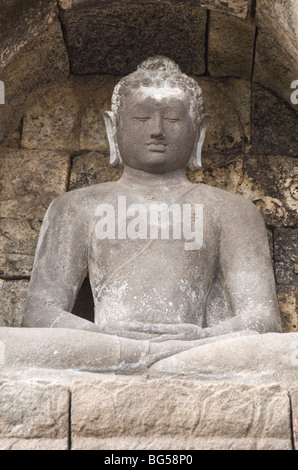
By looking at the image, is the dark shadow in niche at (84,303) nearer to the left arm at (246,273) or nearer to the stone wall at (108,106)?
the stone wall at (108,106)

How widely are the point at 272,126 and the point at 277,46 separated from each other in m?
0.54

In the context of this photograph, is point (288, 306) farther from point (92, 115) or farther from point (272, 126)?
point (92, 115)

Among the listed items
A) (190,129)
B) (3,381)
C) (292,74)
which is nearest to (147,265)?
(190,129)

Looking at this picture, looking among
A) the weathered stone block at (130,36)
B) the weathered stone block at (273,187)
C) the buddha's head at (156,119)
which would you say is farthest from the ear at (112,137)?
the weathered stone block at (273,187)

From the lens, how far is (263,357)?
13.1ft

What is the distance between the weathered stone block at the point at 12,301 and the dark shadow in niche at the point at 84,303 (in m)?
0.34

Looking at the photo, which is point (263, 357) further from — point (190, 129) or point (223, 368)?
point (190, 129)

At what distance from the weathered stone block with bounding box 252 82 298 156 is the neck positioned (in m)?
0.78

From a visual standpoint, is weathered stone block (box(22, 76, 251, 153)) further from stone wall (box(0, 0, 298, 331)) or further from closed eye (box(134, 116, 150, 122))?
closed eye (box(134, 116, 150, 122))

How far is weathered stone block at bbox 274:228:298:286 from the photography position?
559cm

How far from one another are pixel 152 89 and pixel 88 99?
2.75 feet

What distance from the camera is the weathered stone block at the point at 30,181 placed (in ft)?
18.8

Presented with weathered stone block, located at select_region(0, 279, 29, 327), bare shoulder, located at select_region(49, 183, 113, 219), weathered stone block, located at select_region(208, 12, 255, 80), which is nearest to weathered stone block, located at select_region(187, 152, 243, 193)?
weathered stone block, located at select_region(208, 12, 255, 80)

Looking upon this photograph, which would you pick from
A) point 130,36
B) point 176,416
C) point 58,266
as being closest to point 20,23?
point 130,36
